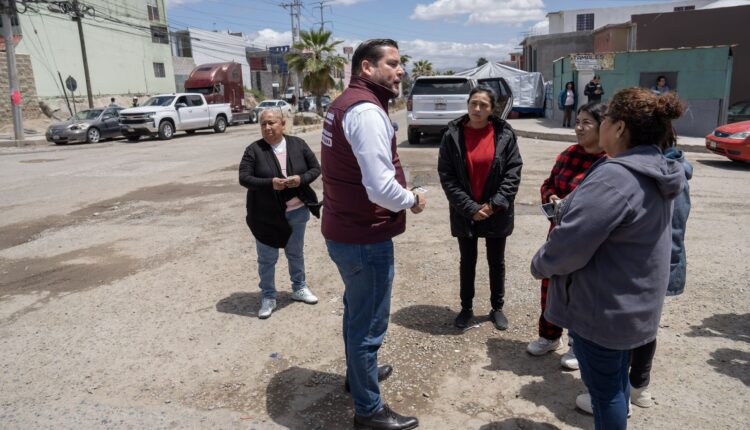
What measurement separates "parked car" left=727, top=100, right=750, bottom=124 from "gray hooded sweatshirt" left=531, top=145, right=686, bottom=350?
16.9 meters

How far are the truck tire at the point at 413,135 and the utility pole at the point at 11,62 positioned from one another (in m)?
15.7

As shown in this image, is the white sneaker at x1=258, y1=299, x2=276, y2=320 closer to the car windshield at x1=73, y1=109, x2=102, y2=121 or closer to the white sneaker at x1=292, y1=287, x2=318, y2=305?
the white sneaker at x1=292, y1=287, x2=318, y2=305

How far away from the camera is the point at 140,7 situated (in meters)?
38.2

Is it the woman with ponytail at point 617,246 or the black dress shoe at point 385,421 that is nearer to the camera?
the woman with ponytail at point 617,246

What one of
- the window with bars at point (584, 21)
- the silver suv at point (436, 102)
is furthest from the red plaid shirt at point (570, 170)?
the window with bars at point (584, 21)

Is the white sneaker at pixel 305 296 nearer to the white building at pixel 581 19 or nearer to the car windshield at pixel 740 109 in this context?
the car windshield at pixel 740 109

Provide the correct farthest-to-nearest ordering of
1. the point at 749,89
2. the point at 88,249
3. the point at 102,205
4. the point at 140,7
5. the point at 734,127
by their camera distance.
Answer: the point at 140,7
the point at 749,89
the point at 734,127
the point at 102,205
the point at 88,249

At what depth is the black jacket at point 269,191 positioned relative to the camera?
4.21 m

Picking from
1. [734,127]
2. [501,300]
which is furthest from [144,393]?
[734,127]

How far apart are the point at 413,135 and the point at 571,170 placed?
12.4 meters

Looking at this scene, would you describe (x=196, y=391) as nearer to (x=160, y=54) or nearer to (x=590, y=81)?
(x=590, y=81)

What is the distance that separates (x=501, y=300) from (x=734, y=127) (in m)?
9.82

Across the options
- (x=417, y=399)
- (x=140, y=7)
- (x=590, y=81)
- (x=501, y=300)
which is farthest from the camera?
(x=140, y=7)

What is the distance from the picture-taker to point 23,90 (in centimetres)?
2880
